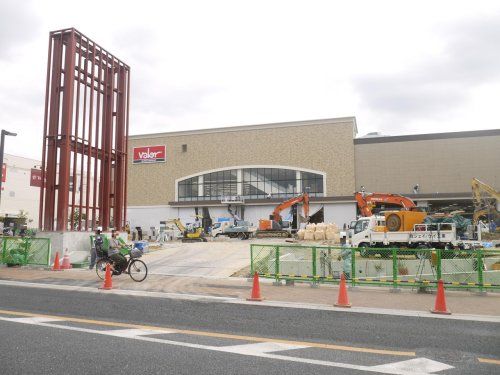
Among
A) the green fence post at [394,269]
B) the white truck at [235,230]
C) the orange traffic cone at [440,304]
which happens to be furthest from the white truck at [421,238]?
the white truck at [235,230]

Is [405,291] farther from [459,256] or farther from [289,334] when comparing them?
[289,334]

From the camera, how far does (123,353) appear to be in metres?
5.77

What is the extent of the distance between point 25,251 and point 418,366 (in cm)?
1733

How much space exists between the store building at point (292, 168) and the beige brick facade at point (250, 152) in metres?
0.12

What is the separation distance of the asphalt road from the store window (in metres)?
44.6

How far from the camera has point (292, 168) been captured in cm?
5488

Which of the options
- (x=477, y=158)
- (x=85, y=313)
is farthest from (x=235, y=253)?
(x=477, y=158)

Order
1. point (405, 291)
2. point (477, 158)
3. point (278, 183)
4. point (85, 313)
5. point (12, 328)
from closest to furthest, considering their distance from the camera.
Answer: point (12, 328) < point (85, 313) < point (405, 291) < point (477, 158) < point (278, 183)

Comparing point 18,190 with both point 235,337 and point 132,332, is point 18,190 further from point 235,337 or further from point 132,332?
point 235,337

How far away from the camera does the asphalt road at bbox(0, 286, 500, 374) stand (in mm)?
5316

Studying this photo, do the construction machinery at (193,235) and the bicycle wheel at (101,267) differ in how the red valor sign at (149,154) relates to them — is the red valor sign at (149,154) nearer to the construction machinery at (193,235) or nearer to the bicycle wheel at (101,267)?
the construction machinery at (193,235)

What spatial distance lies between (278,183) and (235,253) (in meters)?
32.8

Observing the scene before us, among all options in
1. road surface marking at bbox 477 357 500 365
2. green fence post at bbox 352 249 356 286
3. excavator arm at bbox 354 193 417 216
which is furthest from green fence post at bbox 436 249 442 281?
excavator arm at bbox 354 193 417 216

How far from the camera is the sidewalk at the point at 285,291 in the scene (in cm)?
1075
